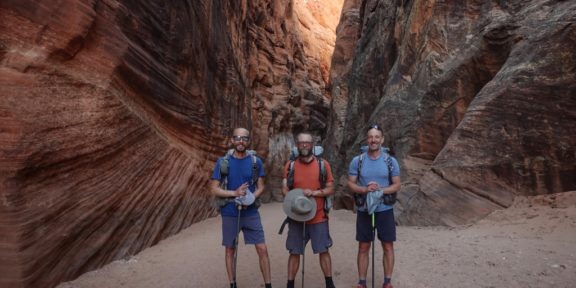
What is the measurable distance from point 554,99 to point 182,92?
928 cm

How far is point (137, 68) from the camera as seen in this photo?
804 cm

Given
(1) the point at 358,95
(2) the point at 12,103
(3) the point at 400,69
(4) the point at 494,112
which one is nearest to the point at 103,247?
(2) the point at 12,103

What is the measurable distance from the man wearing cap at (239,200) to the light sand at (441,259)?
0.81m

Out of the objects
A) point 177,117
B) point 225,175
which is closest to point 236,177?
point 225,175

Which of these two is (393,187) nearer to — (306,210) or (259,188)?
(306,210)

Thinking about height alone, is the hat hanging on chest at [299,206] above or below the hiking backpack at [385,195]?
below

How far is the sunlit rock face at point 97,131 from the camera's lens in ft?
16.0

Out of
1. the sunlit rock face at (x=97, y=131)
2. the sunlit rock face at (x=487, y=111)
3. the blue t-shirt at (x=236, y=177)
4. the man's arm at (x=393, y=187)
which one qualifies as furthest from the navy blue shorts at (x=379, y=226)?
the sunlit rock face at (x=487, y=111)

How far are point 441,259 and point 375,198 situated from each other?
7.14ft

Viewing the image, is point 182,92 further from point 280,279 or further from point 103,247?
point 280,279

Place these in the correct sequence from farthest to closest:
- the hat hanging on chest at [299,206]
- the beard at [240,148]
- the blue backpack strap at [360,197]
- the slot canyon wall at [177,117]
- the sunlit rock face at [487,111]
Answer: the sunlit rock face at [487,111]
the slot canyon wall at [177,117]
the beard at [240,148]
the blue backpack strap at [360,197]
the hat hanging on chest at [299,206]

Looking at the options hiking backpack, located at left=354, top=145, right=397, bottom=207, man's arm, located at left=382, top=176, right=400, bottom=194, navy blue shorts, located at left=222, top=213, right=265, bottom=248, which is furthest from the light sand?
man's arm, located at left=382, top=176, right=400, bottom=194

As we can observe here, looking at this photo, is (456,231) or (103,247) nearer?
(103,247)

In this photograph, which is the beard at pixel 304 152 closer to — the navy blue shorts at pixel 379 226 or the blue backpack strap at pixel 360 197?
the blue backpack strap at pixel 360 197
